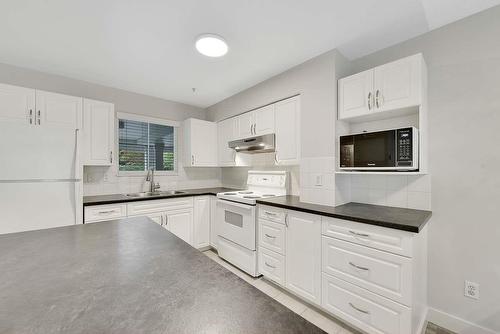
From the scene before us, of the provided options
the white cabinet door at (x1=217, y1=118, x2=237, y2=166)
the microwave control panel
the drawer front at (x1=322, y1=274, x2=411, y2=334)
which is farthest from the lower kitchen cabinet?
the white cabinet door at (x1=217, y1=118, x2=237, y2=166)

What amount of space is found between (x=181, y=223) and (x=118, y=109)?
6.16 feet

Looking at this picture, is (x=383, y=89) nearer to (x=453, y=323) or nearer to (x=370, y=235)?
(x=370, y=235)

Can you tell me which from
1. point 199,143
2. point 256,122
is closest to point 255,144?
point 256,122

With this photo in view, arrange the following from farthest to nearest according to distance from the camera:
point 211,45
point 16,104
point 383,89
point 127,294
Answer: point 16,104 < point 211,45 < point 383,89 < point 127,294

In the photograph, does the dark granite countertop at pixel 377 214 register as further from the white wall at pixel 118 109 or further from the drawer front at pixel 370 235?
the white wall at pixel 118 109

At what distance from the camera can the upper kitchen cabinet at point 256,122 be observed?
2.69 m

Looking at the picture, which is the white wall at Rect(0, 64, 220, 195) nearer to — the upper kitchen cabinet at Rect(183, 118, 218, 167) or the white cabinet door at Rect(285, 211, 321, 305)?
the upper kitchen cabinet at Rect(183, 118, 218, 167)

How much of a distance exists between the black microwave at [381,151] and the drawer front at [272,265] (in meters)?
1.13

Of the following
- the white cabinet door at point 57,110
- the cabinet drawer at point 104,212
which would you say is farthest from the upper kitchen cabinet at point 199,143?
the white cabinet door at point 57,110

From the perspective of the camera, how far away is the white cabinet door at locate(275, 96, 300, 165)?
239 centimetres

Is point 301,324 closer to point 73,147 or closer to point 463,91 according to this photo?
point 463,91

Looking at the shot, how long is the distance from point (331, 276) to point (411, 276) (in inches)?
22.5

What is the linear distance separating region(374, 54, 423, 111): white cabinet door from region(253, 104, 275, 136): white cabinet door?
3.82 feet

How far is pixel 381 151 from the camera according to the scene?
5.60 feet
